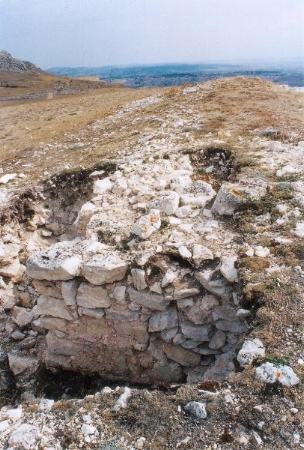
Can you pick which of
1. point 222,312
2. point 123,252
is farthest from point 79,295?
point 222,312

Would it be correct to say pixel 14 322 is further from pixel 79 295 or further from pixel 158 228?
pixel 158 228

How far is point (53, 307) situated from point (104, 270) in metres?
1.19

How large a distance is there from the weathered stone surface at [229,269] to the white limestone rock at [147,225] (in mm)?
1274

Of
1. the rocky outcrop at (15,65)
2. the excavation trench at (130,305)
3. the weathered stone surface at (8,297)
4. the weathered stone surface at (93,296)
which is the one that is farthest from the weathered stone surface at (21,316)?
the rocky outcrop at (15,65)

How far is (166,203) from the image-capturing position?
602 cm

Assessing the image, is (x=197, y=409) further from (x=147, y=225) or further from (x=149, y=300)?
(x=147, y=225)

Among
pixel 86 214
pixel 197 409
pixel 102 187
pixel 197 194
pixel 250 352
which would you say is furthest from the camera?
pixel 102 187

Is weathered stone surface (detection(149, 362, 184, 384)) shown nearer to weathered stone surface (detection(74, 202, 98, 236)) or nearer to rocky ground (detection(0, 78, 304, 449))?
rocky ground (detection(0, 78, 304, 449))

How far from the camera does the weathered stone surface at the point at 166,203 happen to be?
19.6 feet

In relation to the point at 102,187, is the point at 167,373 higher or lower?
lower

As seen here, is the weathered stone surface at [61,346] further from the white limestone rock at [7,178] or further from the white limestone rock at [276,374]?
the white limestone rock at [7,178]

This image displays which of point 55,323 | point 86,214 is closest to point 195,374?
point 55,323

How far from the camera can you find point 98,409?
3.29 metres

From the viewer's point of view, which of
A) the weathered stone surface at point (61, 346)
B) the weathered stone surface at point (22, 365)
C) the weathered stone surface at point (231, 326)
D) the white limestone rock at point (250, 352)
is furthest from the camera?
the weathered stone surface at point (22, 365)
